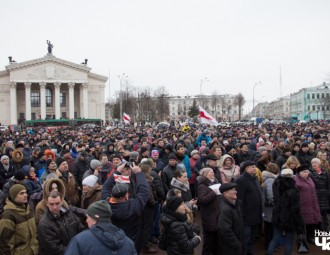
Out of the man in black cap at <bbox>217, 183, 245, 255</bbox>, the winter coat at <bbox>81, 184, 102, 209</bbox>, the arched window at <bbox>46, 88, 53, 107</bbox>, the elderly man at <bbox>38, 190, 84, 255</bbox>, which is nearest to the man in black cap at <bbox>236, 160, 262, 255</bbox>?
the man in black cap at <bbox>217, 183, 245, 255</bbox>

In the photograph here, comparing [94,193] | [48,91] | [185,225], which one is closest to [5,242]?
[94,193]

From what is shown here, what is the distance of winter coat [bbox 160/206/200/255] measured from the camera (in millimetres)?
4520

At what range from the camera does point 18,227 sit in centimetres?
461

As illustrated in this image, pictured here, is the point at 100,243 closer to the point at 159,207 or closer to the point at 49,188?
the point at 49,188

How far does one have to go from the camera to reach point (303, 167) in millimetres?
6766

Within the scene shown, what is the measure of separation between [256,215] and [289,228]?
0.57m

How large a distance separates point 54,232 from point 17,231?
0.79m

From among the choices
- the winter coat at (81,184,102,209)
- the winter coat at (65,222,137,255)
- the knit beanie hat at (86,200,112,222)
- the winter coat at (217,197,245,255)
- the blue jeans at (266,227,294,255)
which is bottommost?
the blue jeans at (266,227,294,255)

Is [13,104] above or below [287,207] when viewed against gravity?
above

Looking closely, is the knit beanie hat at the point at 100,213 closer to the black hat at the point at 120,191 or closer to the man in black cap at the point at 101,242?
the man in black cap at the point at 101,242

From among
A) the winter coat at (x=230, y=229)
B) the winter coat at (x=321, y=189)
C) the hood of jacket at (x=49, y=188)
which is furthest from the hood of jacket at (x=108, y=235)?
the winter coat at (x=321, y=189)

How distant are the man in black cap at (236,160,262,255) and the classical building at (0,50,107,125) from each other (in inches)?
2495

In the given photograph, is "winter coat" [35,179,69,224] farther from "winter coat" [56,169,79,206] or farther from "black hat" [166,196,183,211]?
A: "winter coat" [56,169,79,206]

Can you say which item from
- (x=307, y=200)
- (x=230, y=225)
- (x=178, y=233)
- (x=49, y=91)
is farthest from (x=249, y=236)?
(x=49, y=91)
